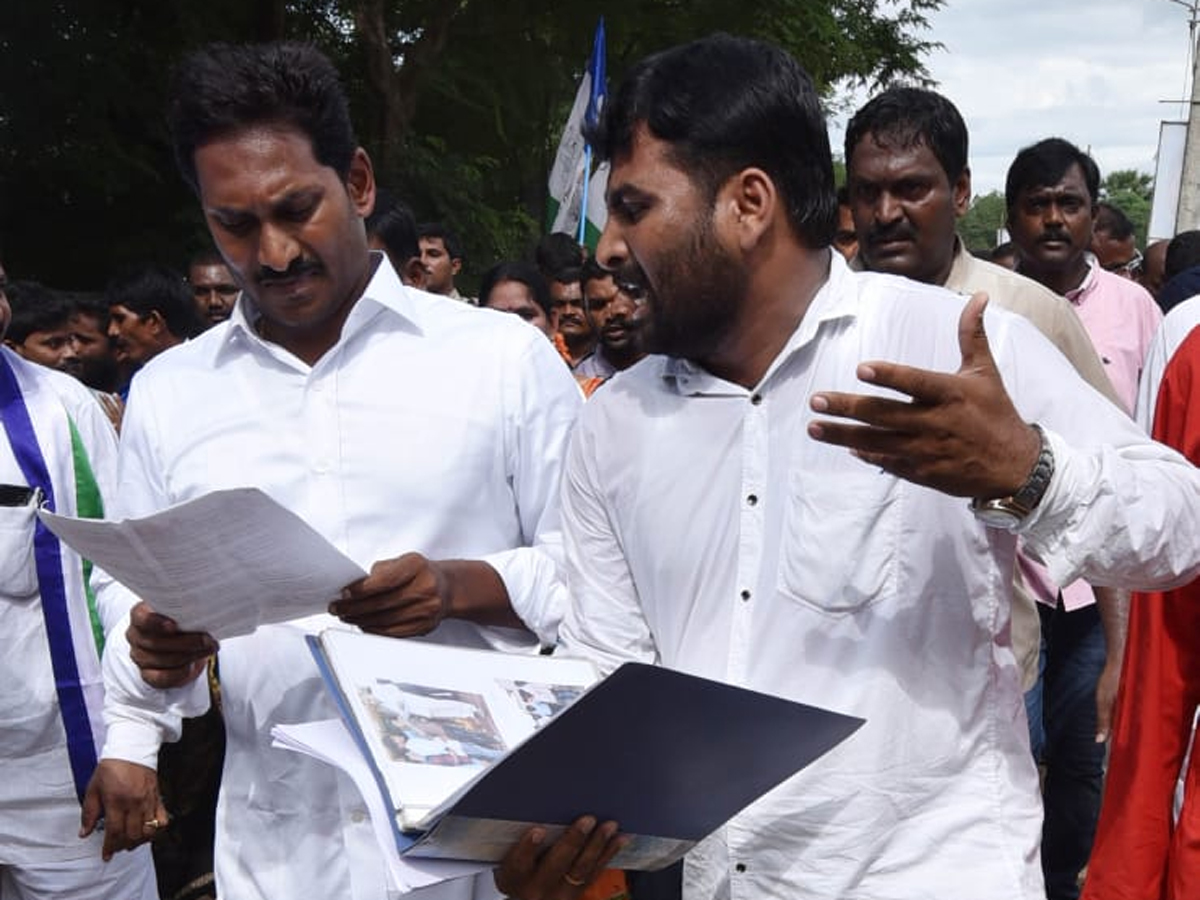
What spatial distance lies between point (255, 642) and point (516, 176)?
1712 cm

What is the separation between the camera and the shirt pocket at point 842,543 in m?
2.07

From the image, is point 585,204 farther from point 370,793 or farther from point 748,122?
point 370,793

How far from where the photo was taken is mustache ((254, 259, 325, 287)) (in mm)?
2584

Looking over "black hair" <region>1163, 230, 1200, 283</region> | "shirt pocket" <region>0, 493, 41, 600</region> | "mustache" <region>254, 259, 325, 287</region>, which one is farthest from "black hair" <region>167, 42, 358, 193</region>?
"black hair" <region>1163, 230, 1200, 283</region>

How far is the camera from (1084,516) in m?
1.81

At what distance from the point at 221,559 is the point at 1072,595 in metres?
3.12

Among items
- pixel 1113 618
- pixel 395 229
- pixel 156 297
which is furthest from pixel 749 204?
pixel 156 297

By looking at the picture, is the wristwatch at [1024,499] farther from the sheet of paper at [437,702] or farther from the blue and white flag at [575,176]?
the blue and white flag at [575,176]

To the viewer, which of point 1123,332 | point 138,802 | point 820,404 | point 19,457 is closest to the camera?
point 820,404

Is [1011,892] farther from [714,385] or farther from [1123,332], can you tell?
[1123,332]

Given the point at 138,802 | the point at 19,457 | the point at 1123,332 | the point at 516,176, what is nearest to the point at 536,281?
the point at 1123,332

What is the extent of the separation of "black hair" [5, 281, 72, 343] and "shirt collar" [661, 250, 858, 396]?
203 inches

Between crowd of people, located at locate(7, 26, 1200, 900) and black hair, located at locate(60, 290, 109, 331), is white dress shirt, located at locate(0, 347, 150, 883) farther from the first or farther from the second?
black hair, located at locate(60, 290, 109, 331)

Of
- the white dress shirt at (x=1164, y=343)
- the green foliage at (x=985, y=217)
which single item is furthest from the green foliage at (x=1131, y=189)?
the white dress shirt at (x=1164, y=343)
